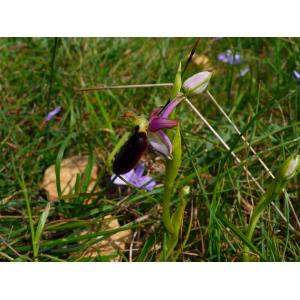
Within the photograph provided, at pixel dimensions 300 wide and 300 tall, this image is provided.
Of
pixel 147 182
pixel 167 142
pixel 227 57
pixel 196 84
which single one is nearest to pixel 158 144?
pixel 167 142

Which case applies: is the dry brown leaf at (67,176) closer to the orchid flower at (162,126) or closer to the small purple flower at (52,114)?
the small purple flower at (52,114)

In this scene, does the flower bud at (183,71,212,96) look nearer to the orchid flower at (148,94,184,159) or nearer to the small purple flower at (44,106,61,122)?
the orchid flower at (148,94,184,159)

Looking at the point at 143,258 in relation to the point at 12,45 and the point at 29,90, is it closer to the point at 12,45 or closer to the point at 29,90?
the point at 29,90

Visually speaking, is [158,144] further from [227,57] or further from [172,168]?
[227,57]

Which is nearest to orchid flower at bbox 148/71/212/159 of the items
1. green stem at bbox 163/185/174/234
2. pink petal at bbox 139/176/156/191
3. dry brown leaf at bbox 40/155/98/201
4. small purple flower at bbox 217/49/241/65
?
green stem at bbox 163/185/174/234

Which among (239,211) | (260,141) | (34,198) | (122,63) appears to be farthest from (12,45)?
(239,211)

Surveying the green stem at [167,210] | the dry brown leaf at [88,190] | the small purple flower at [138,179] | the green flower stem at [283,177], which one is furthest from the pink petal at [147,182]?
the green flower stem at [283,177]
